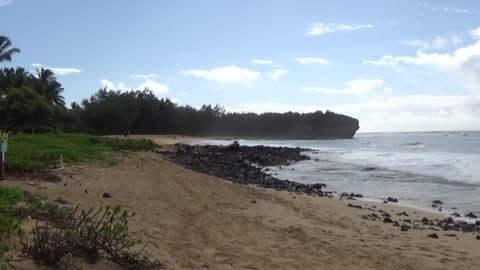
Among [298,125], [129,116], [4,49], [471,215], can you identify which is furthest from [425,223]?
[298,125]

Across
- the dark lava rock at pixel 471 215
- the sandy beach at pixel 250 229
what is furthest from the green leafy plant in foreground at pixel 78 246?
the dark lava rock at pixel 471 215

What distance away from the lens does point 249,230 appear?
26.7 feet

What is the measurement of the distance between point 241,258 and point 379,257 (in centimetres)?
211

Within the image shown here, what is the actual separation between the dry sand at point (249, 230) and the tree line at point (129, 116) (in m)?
32.0

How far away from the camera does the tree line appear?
4222cm

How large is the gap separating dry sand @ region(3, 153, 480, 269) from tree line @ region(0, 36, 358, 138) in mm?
31961

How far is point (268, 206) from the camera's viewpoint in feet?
37.8

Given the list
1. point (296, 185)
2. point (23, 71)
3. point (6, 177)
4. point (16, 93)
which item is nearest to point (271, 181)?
point (296, 185)

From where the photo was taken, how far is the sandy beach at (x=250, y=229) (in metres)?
6.38

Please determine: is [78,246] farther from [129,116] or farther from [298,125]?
[298,125]

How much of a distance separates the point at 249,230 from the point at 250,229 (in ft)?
0.34

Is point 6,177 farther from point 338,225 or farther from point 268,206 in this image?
point 338,225

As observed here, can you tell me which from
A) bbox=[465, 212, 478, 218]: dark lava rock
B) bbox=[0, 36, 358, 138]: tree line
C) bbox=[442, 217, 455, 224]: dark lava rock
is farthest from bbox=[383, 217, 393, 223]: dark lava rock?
bbox=[0, 36, 358, 138]: tree line

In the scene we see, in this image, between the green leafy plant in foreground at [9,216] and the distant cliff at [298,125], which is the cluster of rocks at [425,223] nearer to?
the green leafy plant in foreground at [9,216]
